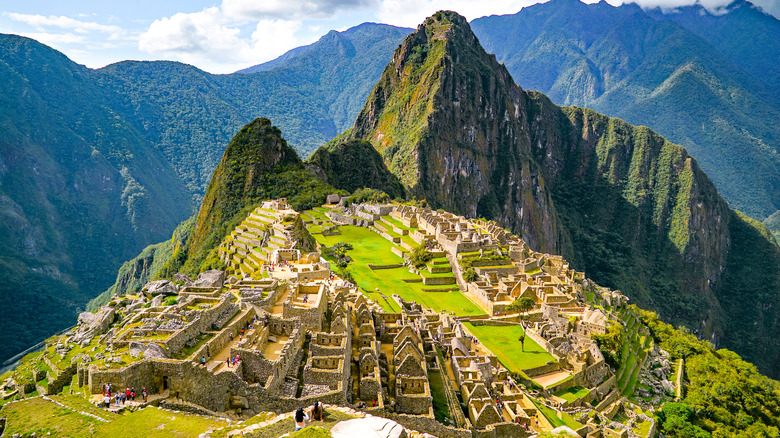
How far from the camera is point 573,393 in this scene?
3828 cm

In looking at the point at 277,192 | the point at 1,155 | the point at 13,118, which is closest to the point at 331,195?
the point at 277,192

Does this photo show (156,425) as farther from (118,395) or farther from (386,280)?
(386,280)

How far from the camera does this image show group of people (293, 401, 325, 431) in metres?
16.0

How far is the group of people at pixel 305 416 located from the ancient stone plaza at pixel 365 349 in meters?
2.27

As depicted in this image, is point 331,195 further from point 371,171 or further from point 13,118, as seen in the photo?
point 13,118

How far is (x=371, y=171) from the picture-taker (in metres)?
140

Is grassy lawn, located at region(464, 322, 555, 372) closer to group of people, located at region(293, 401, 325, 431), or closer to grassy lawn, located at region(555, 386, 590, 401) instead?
grassy lawn, located at region(555, 386, 590, 401)

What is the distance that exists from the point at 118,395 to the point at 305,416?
6.39 metres

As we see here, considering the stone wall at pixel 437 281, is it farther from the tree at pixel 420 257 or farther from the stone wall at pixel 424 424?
the stone wall at pixel 424 424

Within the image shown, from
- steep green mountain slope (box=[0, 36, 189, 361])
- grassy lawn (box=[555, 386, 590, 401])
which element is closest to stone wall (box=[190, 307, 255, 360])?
grassy lawn (box=[555, 386, 590, 401])

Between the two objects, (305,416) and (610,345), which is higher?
(305,416)

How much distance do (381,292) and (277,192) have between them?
57.2 m

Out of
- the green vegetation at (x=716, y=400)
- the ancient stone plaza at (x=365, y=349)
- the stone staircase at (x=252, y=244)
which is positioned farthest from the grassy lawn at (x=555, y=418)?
the stone staircase at (x=252, y=244)

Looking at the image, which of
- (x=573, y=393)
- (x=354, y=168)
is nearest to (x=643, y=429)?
(x=573, y=393)
